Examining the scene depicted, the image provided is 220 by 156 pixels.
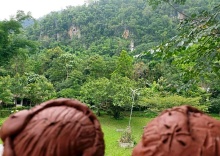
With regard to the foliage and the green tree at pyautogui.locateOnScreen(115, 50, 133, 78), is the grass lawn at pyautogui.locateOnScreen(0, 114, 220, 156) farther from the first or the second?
the green tree at pyautogui.locateOnScreen(115, 50, 133, 78)

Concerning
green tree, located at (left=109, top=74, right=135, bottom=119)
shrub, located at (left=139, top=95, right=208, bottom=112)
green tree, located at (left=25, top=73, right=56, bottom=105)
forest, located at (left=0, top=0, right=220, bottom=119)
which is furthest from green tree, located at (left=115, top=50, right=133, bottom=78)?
shrub, located at (left=139, top=95, right=208, bottom=112)

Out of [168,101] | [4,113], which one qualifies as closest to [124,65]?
[168,101]

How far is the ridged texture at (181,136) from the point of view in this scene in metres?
0.79

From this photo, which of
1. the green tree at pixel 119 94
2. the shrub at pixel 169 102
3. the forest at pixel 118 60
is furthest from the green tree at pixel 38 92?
the shrub at pixel 169 102

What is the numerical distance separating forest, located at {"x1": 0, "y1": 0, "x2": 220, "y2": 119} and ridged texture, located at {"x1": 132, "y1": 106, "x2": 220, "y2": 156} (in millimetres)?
1972

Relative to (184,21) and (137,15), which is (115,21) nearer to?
(137,15)

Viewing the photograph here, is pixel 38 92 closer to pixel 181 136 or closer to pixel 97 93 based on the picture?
pixel 97 93

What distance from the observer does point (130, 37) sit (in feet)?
133

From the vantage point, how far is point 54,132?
82 cm

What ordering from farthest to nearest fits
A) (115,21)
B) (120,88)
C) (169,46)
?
(115,21) → (120,88) → (169,46)

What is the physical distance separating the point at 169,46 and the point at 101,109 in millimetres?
15629

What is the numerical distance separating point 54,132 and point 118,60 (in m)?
21.3

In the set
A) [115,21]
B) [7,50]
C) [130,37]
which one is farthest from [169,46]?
[115,21]

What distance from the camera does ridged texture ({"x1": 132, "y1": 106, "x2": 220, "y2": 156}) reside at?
79 centimetres
